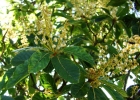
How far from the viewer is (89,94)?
150 centimetres

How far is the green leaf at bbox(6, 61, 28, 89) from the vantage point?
1.28 m

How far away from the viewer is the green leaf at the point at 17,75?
1284 millimetres

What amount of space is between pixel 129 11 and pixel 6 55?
112cm

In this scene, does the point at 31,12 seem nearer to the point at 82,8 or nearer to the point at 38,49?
the point at 82,8

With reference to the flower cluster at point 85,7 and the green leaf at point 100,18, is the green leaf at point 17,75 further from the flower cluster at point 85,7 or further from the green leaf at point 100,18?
the green leaf at point 100,18

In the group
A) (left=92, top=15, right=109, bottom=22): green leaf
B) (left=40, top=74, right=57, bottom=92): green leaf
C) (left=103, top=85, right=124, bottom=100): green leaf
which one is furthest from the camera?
(left=92, top=15, right=109, bottom=22): green leaf

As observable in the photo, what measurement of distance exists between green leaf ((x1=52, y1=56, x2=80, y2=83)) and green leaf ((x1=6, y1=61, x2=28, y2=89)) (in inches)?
5.5

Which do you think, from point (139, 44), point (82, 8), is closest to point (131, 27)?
point (82, 8)

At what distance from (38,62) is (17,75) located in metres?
0.11

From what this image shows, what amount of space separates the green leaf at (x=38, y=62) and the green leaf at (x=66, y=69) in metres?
0.05

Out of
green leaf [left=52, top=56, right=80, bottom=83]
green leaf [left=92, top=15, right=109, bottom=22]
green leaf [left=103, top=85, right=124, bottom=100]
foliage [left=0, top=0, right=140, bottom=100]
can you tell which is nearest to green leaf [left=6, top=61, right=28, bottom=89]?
foliage [left=0, top=0, right=140, bottom=100]

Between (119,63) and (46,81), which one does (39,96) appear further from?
(119,63)

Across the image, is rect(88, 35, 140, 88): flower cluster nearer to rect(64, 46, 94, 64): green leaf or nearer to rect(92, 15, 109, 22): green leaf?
rect(64, 46, 94, 64): green leaf

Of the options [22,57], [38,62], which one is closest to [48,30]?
[38,62]
